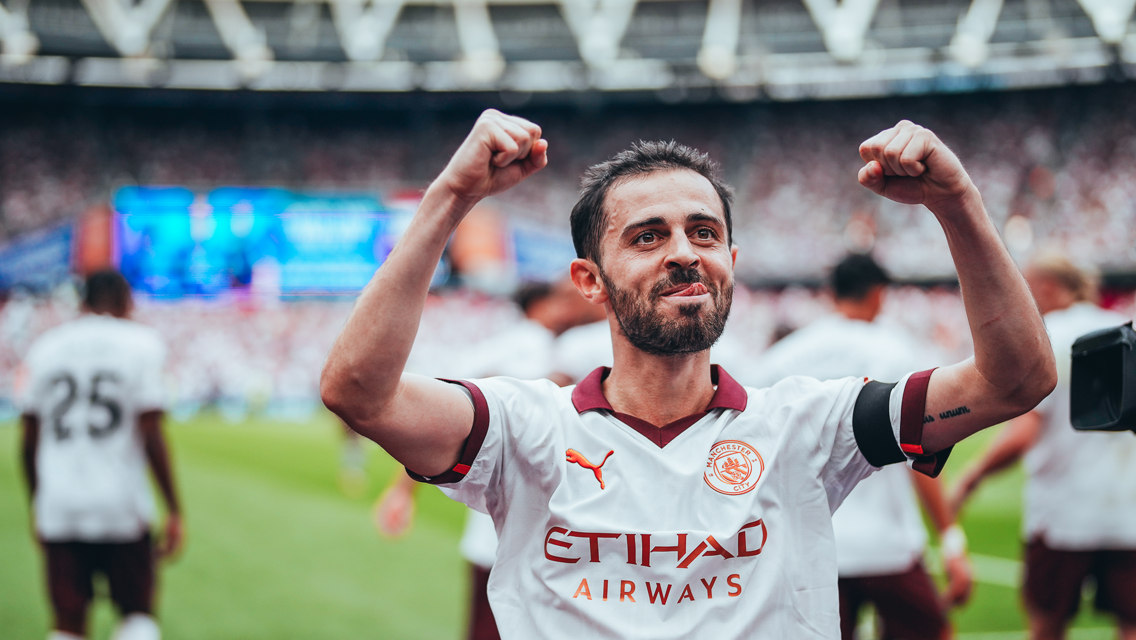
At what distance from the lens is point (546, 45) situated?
30562 mm

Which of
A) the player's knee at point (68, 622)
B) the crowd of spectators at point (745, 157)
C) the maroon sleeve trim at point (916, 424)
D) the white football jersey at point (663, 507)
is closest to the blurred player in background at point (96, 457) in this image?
the player's knee at point (68, 622)

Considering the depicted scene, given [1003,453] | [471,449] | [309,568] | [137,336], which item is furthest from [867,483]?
[309,568]

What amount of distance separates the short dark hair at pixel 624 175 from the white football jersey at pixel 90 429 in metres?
3.32

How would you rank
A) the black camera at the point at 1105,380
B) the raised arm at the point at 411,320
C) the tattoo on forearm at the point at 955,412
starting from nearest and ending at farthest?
the raised arm at the point at 411,320, the tattoo on forearm at the point at 955,412, the black camera at the point at 1105,380

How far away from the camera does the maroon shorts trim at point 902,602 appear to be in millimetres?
3561

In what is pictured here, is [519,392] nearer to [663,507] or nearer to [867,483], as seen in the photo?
[663,507]

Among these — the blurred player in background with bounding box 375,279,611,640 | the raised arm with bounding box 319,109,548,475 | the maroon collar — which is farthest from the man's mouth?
the blurred player in background with bounding box 375,279,611,640

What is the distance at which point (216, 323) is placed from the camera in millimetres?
27125

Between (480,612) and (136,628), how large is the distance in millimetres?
1826

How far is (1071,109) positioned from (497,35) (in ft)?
68.2

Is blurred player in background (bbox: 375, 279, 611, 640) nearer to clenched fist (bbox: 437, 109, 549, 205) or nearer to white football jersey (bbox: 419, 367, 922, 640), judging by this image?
white football jersey (bbox: 419, 367, 922, 640)

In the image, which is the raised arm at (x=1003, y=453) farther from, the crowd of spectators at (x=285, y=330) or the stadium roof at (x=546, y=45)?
the stadium roof at (x=546, y=45)

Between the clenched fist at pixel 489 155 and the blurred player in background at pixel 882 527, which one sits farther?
the blurred player in background at pixel 882 527


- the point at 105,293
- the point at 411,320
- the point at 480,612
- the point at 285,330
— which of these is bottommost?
the point at 480,612
